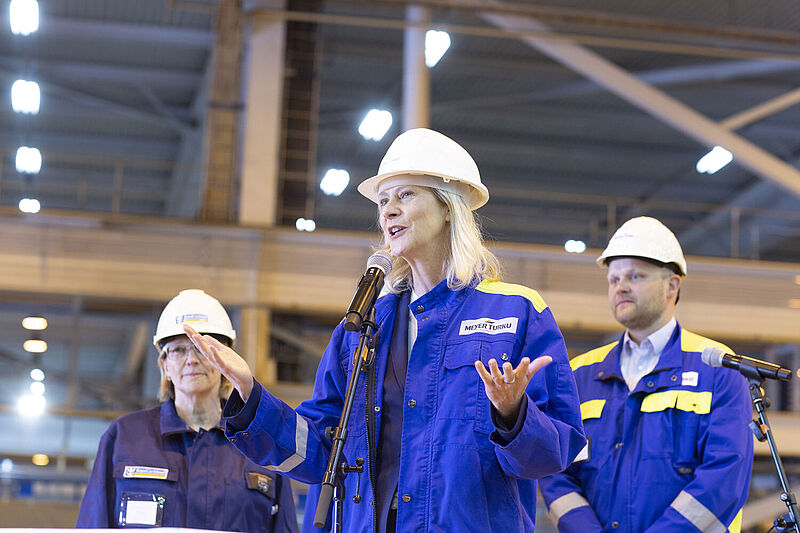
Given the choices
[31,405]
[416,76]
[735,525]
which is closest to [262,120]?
[416,76]

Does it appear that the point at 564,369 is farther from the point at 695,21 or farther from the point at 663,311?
the point at 695,21

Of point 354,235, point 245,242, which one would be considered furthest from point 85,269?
point 354,235

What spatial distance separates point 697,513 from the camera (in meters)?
3.61

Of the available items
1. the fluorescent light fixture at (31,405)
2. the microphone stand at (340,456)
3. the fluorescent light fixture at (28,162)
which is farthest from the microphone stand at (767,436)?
the fluorescent light fixture at (28,162)

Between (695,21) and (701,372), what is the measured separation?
459 inches

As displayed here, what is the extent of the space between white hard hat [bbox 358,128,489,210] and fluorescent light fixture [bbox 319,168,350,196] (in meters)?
14.4

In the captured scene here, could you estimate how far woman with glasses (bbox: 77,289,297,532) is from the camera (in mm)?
4035

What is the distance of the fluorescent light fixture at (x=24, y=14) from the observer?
A: 42.4 ft

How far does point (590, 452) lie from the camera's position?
4.00 m

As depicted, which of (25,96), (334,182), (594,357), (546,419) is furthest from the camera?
(334,182)

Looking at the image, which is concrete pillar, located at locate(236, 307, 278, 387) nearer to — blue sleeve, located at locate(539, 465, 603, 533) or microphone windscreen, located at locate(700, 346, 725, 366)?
blue sleeve, located at locate(539, 465, 603, 533)

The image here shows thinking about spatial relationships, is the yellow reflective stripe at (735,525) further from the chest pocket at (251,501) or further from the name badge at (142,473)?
the name badge at (142,473)

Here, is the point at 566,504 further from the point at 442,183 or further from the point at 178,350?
the point at 178,350

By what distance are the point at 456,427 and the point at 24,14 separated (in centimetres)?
1206
